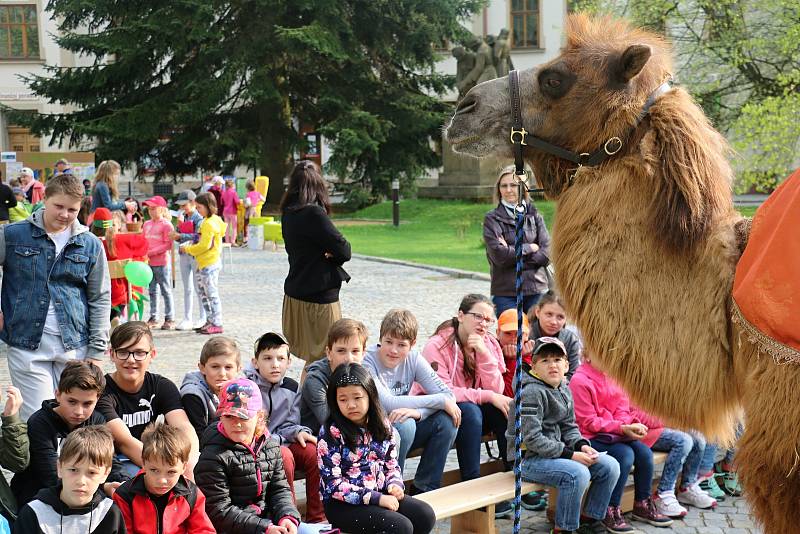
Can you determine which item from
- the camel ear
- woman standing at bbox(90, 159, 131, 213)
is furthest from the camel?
woman standing at bbox(90, 159, 131, 213)

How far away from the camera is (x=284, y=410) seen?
551cm

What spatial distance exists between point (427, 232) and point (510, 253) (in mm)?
19155

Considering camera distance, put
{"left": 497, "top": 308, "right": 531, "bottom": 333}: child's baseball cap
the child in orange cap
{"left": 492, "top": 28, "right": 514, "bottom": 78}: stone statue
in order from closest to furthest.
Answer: the child in orange cap → {"left": 497, "top": 308, "right": 531, "bottom": 333}: child's baseball cap → {"left": 492, "top": 28, "right": 514, "bottom": 78}: stone statue

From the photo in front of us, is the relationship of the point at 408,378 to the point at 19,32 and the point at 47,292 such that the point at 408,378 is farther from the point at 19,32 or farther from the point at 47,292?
the point at 19,32

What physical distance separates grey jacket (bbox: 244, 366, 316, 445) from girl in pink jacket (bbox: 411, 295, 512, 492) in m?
0.81

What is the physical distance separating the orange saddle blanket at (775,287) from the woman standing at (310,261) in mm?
4386

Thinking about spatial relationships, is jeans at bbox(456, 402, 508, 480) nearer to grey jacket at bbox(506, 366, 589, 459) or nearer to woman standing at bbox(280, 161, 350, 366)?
grey jacket at bbox(506, 366, 589, 459)

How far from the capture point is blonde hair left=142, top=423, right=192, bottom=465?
407 centimetres

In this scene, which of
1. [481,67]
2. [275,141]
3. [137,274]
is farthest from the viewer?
[275,141]

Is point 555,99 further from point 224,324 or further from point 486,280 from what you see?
point 486,280

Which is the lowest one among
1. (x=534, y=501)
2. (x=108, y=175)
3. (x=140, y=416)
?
(x=534, y=501)

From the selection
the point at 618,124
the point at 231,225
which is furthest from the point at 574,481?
the point at 231,225

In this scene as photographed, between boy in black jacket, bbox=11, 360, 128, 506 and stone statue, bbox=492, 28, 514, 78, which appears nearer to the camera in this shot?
boy in black jacket, bbox=11, 360, 128, 506

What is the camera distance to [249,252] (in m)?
22.6
